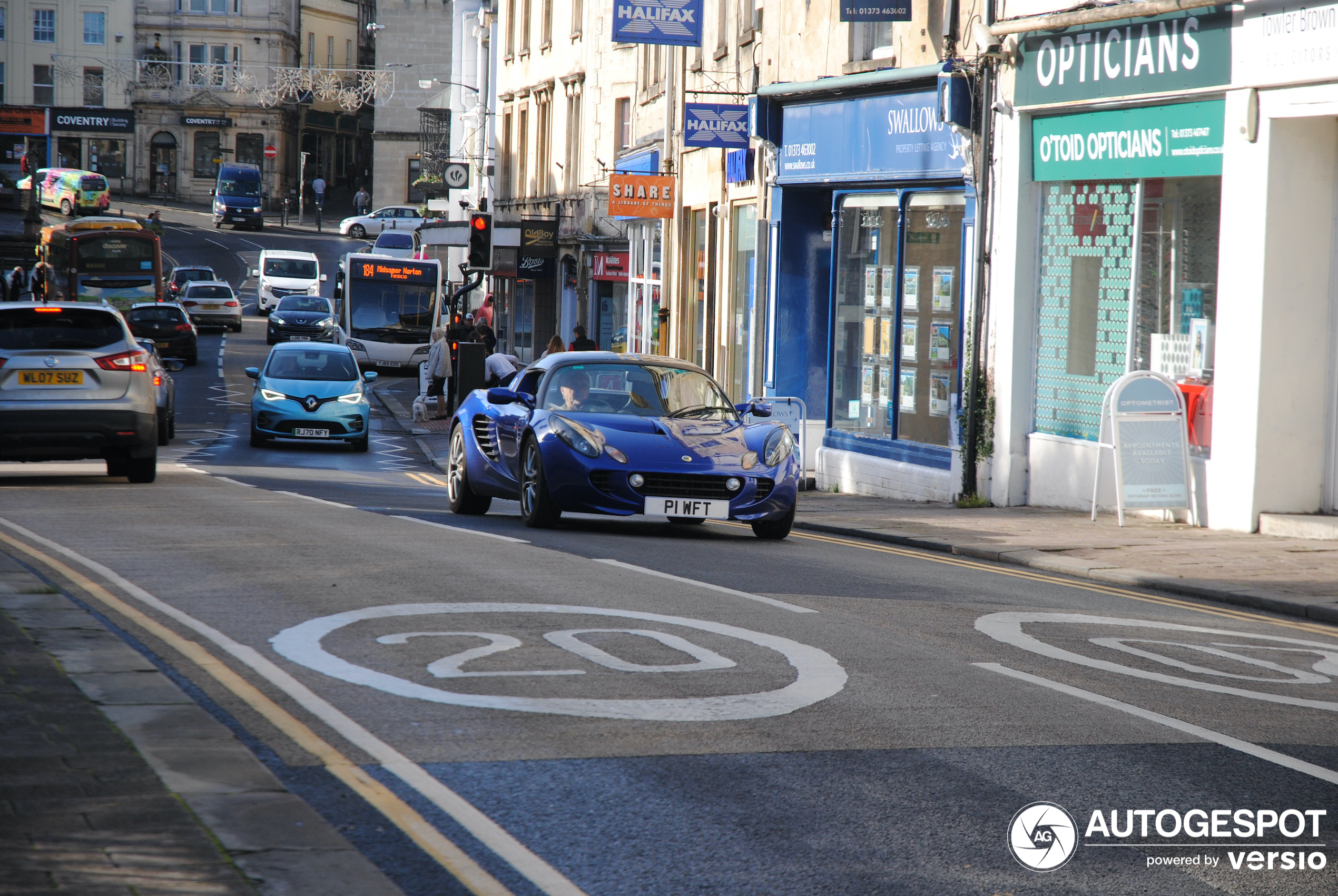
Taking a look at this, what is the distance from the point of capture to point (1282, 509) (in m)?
14.0

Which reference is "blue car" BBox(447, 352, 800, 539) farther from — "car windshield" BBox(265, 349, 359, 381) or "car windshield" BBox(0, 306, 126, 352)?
"car windshield" BBox(265, 349, 359, 381)

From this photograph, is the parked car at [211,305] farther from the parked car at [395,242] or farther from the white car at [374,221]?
the white car at [374,221]

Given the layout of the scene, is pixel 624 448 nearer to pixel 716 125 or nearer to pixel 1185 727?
pixel 1185 727

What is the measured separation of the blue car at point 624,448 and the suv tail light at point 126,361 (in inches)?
152

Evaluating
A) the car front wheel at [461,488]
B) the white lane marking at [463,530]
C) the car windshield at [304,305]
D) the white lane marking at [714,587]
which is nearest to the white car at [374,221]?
the car windshield at [304,305]

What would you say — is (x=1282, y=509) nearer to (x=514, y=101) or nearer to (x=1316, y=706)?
(x=1316, y=706)

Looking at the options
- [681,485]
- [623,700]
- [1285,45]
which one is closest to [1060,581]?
[681,485]

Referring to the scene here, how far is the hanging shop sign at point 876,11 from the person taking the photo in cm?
1888

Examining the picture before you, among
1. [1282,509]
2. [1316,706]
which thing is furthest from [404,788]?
[1282,509]

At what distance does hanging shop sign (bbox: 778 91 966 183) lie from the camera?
18.5 metres

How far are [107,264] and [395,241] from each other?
61.4 ft

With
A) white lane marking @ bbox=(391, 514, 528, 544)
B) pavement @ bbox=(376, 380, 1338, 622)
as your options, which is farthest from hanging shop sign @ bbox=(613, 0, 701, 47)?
white lane marking @ bbox=(391, 514, 528, 544)

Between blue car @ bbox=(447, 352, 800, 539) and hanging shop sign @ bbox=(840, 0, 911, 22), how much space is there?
6465 millimetres

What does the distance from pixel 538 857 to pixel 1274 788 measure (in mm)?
2493
